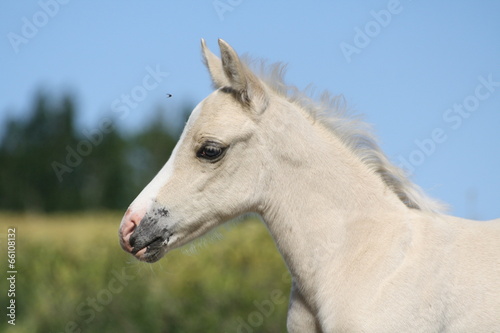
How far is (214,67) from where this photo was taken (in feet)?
14.9

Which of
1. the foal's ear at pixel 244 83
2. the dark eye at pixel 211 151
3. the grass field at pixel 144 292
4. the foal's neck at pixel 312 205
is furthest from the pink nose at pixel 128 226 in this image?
the grass field at pixel 144 292

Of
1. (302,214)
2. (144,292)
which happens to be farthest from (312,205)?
(144,292)

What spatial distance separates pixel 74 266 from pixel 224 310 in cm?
211

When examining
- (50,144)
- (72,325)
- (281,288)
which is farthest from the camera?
(50,144)

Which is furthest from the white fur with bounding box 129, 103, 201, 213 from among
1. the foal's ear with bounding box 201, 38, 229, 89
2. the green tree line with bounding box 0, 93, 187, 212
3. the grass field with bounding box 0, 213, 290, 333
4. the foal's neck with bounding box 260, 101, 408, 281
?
the green tree line with bounding box 0, 93, 187, 212

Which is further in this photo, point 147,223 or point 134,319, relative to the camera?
point 134,319

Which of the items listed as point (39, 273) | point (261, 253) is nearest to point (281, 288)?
point (261, 253)

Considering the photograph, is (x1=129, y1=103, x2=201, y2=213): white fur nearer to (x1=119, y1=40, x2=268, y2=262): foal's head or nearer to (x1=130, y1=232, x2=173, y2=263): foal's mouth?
(x1=119, y1=40, x2=268, y2=262): foal's head

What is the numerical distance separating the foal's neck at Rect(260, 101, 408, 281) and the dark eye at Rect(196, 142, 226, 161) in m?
0.34

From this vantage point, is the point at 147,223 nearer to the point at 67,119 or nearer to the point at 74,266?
the point at 74,266

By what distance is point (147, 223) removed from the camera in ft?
13.5

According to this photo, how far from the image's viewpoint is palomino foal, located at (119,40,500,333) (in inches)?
159

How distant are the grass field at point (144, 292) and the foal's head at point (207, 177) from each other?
371 centimetres

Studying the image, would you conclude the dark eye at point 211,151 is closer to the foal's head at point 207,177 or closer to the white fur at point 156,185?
the foal's head at point 207,177
